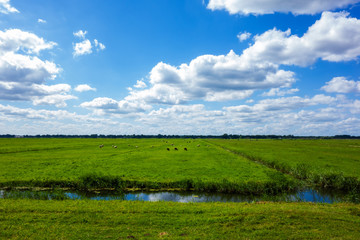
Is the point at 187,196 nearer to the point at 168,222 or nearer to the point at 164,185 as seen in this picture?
the point at 164,185

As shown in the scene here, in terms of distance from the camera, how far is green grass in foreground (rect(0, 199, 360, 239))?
32.6 ft

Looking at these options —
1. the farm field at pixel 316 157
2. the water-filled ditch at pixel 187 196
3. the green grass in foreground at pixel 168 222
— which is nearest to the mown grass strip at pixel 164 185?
the water-filled ditch at pixel 187 196

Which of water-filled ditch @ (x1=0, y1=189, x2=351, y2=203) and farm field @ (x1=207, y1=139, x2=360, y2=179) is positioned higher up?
farm field @ (x1=207, y1=139, x2=360, y2=179)

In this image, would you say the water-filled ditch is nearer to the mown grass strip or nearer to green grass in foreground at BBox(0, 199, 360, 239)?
the mown grass strip

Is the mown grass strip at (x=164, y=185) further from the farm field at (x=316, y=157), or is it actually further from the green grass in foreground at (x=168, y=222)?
the farm field at (x=316, y=157)

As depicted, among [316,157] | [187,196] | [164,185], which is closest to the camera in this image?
[187,196]

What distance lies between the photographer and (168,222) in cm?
1141

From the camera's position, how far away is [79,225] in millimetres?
10852

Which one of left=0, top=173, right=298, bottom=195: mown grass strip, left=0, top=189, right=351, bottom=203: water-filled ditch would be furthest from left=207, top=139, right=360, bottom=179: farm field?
left=0, top=173, right=298, bottom=195: mown grass strip

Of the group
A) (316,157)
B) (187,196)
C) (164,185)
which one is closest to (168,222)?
(187,196)

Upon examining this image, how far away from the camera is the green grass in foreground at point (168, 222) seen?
32.6 ft

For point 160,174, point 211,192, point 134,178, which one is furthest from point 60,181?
point 211,192

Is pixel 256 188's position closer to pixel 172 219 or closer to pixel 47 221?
pixel 172 219

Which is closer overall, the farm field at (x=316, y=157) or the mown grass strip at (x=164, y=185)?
the mown grass strip at (x=164, y=185)
